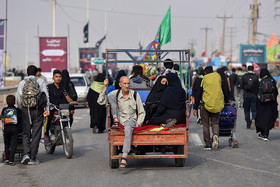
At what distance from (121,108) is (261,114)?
A: 5.54 m

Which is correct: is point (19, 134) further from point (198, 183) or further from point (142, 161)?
point (198, 183)

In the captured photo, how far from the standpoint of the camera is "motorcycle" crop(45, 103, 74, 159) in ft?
33.7

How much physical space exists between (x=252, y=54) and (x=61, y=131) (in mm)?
62441

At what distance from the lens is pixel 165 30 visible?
51.2ft

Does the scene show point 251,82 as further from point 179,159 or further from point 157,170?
point 157,170

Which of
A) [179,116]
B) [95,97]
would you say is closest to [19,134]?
[179,116]

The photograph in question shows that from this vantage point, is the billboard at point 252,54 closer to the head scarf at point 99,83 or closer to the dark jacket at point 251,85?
the dark jacket at point 251,85

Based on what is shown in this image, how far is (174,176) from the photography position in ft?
27.6

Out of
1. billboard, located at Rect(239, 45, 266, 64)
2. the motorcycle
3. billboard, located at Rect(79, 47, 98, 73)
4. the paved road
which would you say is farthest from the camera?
billboard, located at Rect(239, 45, 266, 64)

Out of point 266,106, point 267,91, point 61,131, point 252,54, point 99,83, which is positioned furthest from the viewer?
point 252,54

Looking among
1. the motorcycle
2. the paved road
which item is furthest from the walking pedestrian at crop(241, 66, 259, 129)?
the motorcycle

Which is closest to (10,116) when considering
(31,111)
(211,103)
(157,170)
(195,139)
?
(31,111)

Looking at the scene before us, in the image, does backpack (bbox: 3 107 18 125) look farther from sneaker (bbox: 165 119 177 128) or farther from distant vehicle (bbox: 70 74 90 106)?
distant vehicle (bbox: 70 74 90 106)

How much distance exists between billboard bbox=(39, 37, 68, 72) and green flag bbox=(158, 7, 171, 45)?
849 inches
